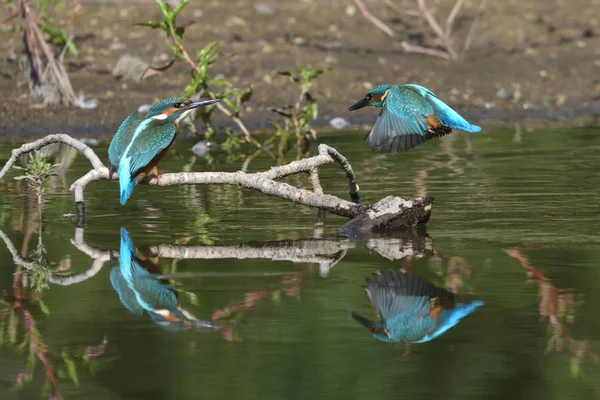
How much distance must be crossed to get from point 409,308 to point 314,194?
8.34 ft

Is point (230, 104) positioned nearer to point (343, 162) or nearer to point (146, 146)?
point (343, 162)

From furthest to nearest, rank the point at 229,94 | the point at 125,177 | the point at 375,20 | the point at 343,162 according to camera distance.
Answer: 1. the point at 375,20
2. the point at 229,94
3. the point at 343,162
4. the point at 125,177

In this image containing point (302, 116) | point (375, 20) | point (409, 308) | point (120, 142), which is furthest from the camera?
point (375, 20)

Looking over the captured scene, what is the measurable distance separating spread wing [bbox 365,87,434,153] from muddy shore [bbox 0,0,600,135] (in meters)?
7.00

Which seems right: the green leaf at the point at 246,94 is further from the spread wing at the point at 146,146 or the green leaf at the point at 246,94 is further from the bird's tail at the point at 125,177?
the bird's tail at the point at 125,177

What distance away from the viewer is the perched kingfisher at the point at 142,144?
815 cm

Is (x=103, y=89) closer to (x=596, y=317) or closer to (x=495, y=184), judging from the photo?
(x=495, y=184)

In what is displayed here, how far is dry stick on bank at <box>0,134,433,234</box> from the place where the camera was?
8.21 m

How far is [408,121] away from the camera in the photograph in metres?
8.33

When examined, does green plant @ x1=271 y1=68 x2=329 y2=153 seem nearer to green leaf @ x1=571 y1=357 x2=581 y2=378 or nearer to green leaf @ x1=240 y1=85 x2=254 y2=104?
green leaf @ x1=240 y1=85 x2=254 y2=104

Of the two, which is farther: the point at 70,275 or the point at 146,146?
the point at 146,146

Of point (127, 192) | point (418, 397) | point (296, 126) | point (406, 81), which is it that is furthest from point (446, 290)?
point (406, 81)

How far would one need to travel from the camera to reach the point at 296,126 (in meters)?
13.2

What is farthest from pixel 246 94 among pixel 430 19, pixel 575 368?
pixel 575 368
